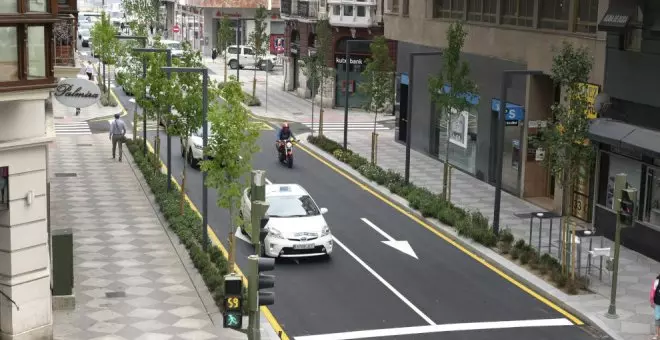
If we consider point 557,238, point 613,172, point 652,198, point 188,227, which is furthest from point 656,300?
point 188,227

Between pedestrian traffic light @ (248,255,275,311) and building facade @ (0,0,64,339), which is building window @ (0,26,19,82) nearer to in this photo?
building facade @ (0,0,64,339)

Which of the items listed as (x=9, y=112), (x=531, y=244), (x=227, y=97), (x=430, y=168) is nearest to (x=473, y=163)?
(x=430, y=168)

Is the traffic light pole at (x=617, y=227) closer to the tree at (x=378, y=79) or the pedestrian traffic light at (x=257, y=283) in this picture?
the pedestrian traffic light at (x=257, y=283)

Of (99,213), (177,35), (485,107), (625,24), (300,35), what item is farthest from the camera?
(177,35)

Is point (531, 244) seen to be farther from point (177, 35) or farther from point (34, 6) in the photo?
point (177, 35)

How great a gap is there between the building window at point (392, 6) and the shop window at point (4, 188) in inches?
1183

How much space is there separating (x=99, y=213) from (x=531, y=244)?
12418 mm

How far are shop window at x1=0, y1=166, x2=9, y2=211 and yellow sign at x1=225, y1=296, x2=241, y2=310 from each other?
4.61 meters

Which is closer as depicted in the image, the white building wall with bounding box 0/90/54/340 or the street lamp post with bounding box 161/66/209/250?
the white building wall with bounding box 0/90/54/340

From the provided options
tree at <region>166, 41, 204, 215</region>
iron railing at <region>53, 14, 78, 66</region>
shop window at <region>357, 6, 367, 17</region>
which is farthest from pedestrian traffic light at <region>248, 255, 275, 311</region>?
shop window at <region>357, 6, 367, 17</region>

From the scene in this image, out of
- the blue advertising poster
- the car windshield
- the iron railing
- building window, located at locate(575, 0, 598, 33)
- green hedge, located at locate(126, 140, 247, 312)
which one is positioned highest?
building window, located at locate(575, 0, 598, 33)

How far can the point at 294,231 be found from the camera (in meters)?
24.3

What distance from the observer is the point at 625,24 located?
26016 millimetres

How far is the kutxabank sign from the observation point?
69.3ft
